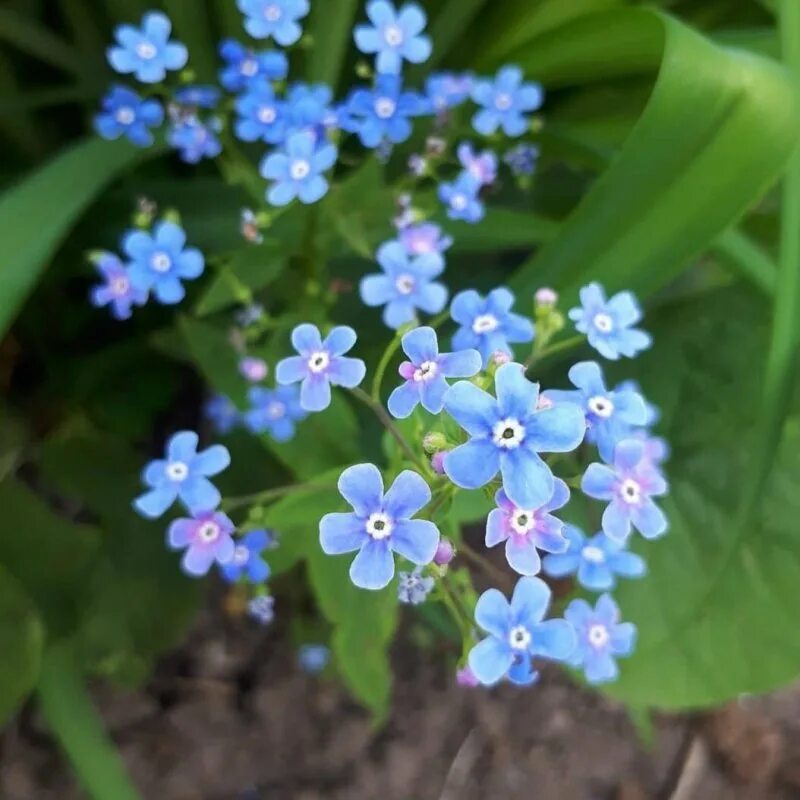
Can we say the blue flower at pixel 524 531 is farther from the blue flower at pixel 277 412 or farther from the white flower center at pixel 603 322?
the blue flower at pixel 277 412

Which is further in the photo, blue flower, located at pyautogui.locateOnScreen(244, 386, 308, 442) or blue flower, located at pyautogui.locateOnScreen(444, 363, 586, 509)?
blue flower, located at pyautogui.locateOnScreen(244, 386, 308, 442)

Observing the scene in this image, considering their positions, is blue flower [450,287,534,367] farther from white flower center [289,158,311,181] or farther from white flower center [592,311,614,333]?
white flower center [289,158,311,181]

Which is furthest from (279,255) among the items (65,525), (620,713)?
(620,713)

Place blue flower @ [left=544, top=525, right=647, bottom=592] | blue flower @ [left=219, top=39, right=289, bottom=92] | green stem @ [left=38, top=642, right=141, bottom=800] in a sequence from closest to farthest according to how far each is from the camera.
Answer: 1. blue flower @ [left=544, top=525, right=647, bottom=592]
2. blue flower @ [left=219, top=39, right=289, bottom=92]
3. green stem @ [left=38, top=642, right=141, bottom=800]

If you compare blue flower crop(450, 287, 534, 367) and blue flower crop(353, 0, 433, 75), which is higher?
blue flower crop(353, 0, 433, 75)

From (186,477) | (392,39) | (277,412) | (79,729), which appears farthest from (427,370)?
(79,729)

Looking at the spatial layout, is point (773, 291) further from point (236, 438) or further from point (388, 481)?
point (236, 438)

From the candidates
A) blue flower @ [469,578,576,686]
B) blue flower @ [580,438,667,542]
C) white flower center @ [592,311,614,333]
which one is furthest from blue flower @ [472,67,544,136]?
blue flower @ [469,578,576,686]
